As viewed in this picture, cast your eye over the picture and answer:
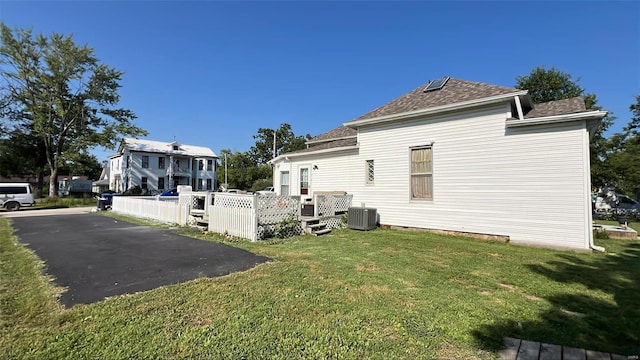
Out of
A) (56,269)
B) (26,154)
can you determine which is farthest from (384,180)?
(26,154)

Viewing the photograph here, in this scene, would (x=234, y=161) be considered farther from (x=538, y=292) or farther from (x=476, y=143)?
(x=538, y=292)

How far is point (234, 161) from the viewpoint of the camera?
50188 mm

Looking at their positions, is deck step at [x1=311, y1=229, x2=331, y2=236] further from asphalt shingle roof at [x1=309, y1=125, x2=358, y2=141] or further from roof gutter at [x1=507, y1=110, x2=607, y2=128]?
asphalt shingle roof at [x1=309, y1=125, x2=358, y2=141]

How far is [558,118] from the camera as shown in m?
7.50

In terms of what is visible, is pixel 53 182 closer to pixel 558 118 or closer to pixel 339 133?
pixel 339 133

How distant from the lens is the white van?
20.1 metres

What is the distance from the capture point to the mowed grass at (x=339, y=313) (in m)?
2.72

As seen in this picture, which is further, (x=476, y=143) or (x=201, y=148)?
(x=201, y=148)

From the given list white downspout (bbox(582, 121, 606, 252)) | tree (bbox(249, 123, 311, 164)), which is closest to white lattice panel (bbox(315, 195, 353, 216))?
white downspout (bbox(582, 121, 606, 252))

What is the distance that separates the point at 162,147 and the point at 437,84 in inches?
1594

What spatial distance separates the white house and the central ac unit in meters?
0.54

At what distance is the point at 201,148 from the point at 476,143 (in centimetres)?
4459

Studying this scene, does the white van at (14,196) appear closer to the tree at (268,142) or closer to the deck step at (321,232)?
the deck step at (321,232)

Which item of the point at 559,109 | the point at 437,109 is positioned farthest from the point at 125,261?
the point at 559,109
